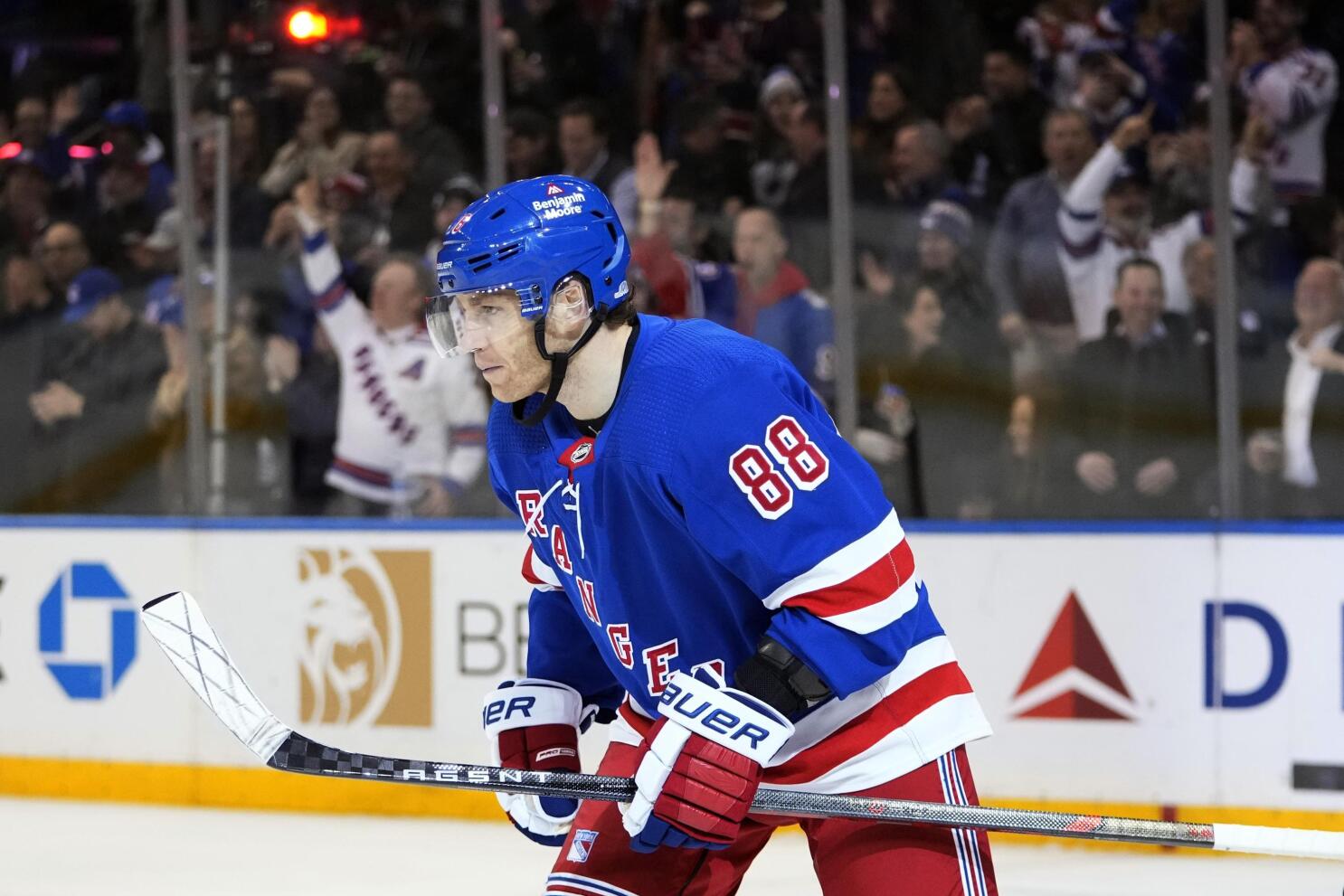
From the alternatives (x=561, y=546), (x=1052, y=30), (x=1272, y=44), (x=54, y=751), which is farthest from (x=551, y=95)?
(x=561, y=546)

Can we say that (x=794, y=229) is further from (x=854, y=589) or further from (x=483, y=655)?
(x=854, y=589)

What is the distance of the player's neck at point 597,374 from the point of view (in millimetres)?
2328

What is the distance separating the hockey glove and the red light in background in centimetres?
359

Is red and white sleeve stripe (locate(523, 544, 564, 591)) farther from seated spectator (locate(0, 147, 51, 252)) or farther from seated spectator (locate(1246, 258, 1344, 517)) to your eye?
seated spectator (locate(0, 147, 51, 252))

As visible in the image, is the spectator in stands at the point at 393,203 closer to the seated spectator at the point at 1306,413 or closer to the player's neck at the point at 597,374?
the seated spectator at the point at 1306,413

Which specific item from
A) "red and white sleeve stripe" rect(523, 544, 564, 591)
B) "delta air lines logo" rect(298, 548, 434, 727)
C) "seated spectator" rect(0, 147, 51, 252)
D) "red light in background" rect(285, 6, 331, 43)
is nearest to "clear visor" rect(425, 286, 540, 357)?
"red and white sleeve stripe" rect(523, 544, 564, 591)

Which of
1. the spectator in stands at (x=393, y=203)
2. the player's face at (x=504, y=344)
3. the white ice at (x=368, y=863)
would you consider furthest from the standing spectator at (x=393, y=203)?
the player's face at (x=504, y=344)

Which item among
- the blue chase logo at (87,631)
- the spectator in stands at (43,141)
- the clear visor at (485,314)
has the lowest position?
the blue chase logo at (87,631)

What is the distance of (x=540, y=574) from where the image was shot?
262 cm

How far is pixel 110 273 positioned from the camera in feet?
19.6

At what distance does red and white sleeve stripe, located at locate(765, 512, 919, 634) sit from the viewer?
2.19 m

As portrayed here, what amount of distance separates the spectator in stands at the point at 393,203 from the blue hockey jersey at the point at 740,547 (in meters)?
3.24

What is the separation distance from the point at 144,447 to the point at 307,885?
1.78 m

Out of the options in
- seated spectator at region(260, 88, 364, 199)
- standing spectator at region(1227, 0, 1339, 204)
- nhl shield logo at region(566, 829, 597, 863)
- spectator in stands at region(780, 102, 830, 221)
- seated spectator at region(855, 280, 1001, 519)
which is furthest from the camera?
seated spectator at region(260, 88, 364, 199)
